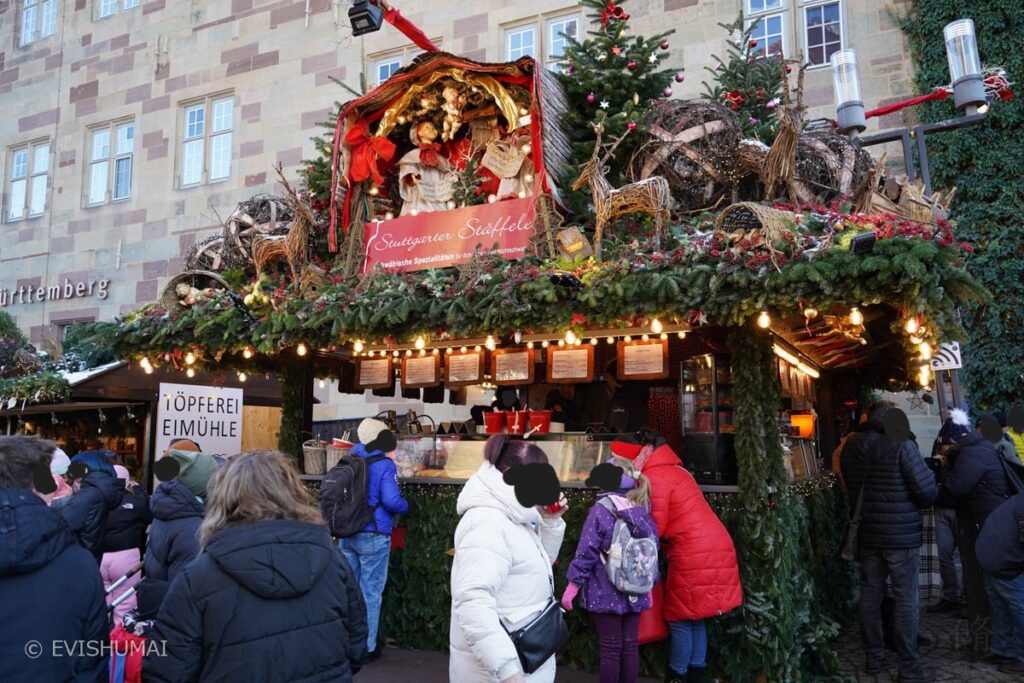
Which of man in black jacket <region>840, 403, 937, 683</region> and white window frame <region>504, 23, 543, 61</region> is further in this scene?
white window frame <region>504, 23, 543, 61</region>

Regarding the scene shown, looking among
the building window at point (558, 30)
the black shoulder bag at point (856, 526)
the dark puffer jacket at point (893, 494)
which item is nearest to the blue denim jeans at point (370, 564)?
the black shoulder bag at point (856, 526)

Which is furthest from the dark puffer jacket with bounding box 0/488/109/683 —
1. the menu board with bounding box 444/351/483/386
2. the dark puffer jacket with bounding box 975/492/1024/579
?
the menu board with bounding box 444/351/483/386

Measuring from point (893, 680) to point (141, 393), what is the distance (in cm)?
983

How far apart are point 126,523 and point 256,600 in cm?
339

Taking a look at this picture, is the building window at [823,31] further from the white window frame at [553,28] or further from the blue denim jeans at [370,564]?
the blue denim jeans at [370,564]

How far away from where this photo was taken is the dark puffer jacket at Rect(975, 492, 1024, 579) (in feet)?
17.3

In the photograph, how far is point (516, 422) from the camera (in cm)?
823

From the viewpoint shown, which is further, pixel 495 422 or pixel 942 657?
pixel 495 422

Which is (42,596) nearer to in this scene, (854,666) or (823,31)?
(854,666)

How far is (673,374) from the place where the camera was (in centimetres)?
924

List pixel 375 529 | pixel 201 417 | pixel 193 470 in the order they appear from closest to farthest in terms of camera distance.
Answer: pixel 193 470 < pixel 375 529 < pixel 201 417

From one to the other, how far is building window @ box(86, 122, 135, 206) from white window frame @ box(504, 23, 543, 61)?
9477 mm

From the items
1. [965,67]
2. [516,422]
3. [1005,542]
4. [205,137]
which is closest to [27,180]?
[205,137]

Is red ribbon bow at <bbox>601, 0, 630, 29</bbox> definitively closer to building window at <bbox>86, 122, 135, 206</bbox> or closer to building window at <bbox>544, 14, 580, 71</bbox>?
building window at <bbox>544, 14, 580, 71</bbox>
